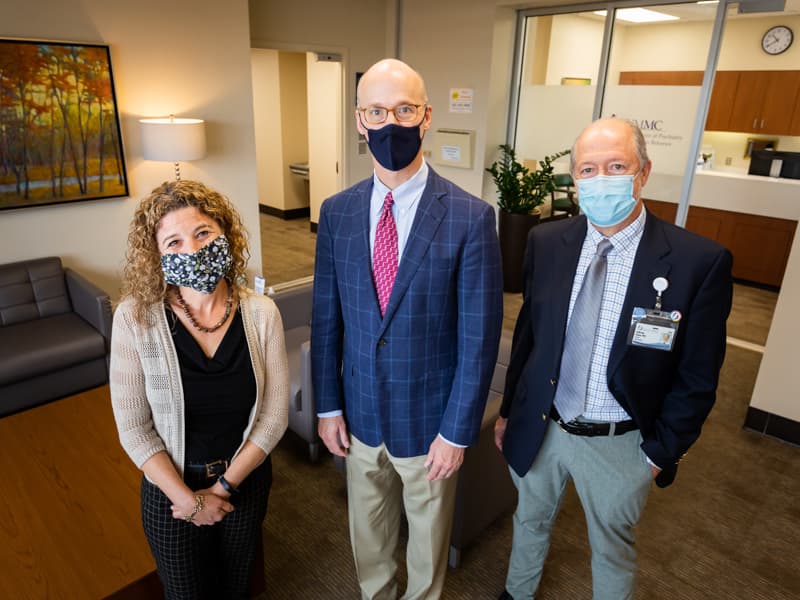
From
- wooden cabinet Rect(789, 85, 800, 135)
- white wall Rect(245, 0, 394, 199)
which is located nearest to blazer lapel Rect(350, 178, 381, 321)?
white wall Rect(245, 0, 394, 199)

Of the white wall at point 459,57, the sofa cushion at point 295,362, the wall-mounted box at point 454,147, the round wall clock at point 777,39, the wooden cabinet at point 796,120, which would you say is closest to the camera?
the sofa cushion at point 295,362

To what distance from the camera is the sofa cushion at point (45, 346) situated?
117 inches

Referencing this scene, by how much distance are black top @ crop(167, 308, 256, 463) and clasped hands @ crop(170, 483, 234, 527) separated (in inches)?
3.3

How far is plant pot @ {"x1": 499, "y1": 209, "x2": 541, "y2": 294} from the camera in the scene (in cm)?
510

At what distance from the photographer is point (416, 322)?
4.58 ft

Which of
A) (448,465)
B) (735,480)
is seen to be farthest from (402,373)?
(735,480)

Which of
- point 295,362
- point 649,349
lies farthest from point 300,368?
point 649,349

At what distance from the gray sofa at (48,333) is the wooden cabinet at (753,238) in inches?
215

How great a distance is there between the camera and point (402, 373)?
1452mm

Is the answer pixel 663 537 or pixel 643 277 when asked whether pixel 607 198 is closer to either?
pixel 643 277

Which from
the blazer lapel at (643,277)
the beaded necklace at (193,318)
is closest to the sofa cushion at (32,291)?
the beaded necklace at (193,318)

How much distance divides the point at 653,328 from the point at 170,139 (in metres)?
3.30

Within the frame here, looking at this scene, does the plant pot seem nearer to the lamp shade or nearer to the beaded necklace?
the lamp shade

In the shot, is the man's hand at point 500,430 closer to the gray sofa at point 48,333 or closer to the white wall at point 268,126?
the gray sofa at point 48,333
